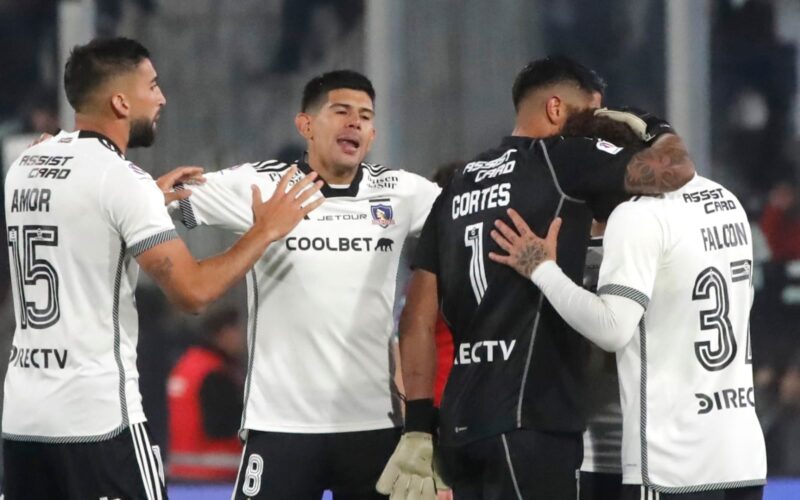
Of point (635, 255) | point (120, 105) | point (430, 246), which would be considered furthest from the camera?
point (430, 246)

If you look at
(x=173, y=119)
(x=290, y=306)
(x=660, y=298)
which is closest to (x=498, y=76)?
(x=173, y=119)

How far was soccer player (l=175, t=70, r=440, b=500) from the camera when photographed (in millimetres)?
4160

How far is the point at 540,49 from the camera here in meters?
8.18

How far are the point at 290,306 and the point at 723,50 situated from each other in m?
4.75

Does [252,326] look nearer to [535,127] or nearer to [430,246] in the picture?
[430,246]

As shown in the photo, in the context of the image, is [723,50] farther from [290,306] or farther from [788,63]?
[290,306]

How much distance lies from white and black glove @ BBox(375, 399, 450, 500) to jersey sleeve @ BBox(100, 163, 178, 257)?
33.6 inches

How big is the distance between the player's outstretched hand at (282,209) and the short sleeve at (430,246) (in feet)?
1.02

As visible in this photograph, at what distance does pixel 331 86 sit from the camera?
4434 mm

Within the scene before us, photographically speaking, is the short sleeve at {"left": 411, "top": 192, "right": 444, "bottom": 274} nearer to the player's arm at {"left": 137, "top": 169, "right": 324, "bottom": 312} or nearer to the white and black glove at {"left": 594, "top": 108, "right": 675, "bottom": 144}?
the player's arm at {"left": 137, "top": 169, "right": 324, "bottom": 312}

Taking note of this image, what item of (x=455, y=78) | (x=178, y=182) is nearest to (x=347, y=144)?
(x=178, y=182)

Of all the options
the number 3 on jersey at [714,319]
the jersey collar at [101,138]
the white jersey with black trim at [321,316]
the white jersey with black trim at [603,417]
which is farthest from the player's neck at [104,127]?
the number 3 on jersey at [714,319]

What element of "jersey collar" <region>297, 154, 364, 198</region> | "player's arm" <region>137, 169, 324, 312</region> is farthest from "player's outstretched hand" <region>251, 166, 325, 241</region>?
"jersey collar" <region>297, 154, 364, 198</region>

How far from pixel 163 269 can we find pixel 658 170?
1.27 metres
